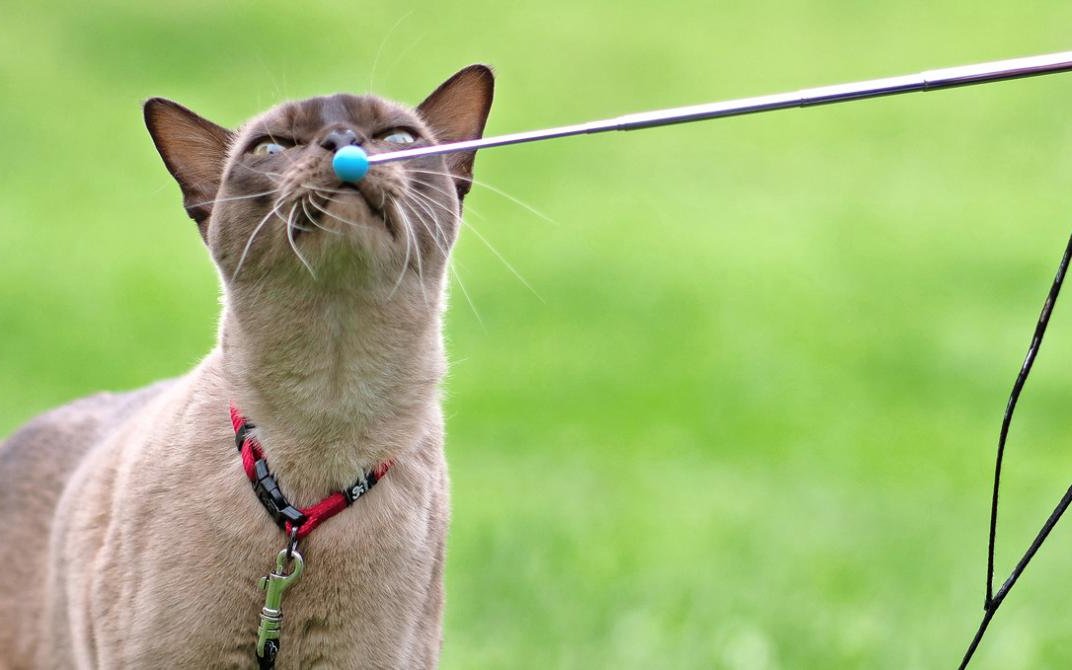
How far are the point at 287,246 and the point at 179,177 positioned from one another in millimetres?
511

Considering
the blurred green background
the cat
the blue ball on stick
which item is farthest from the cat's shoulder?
the blue ball on stick

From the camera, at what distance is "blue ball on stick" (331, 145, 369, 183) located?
113 inches

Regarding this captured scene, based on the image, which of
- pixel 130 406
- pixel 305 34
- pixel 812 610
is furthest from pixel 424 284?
pixel 305 34

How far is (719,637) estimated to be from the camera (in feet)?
17.3

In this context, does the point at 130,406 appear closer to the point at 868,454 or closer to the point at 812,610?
the point at 812,610

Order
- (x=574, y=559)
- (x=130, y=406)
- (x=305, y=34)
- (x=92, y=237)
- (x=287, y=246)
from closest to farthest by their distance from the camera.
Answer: (x=287, y=246) → (x=130, y=406) → (x=574, y=559) → (x=92, y=237) → (x=305, y=34)

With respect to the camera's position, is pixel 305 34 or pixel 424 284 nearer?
pixel 424 284

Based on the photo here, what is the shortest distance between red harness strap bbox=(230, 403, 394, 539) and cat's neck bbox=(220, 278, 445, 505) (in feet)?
0.06

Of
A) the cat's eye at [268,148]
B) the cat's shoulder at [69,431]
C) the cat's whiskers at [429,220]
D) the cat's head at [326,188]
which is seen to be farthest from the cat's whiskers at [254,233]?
the cat's shoulder at [69,431]

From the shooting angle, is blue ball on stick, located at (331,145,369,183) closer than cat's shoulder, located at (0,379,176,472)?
Yes

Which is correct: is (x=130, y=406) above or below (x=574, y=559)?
above

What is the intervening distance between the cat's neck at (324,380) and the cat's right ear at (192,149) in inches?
11.1

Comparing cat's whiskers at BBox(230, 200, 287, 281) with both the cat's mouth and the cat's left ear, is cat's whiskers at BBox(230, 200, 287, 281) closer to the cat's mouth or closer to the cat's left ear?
the cat's mouth

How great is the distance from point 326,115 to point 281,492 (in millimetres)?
757
